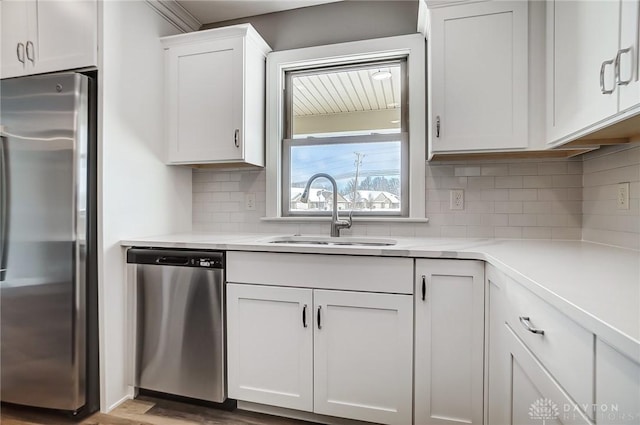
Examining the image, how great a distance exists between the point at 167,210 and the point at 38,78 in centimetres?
97

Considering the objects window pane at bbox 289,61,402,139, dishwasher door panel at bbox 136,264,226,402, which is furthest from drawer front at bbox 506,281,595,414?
window pane at bbox 289,61,402,139

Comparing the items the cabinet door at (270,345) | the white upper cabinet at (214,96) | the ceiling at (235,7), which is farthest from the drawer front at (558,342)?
the ceiling at (235,7)

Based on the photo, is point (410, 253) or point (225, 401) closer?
point (410, 253)

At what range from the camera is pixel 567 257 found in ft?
4.19

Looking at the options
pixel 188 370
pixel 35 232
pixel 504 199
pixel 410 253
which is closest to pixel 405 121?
pixel 504 199

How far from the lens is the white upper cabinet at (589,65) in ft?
3.25

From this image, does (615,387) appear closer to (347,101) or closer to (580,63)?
(580,63)

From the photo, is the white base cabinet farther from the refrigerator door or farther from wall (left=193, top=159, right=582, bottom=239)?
the refrigerator door

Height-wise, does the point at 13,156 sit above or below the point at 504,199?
above

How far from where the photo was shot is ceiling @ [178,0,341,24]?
2.29m

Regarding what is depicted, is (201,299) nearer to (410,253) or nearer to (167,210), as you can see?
(167,210)

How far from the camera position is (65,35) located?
1824 millimetres

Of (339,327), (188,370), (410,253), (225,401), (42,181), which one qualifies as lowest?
(225,401)

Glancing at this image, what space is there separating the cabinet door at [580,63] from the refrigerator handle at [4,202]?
264cm
